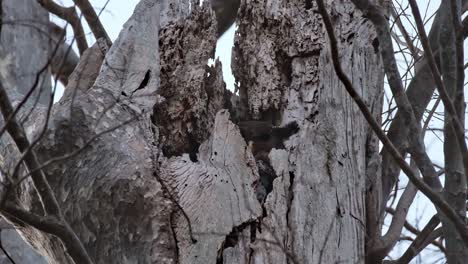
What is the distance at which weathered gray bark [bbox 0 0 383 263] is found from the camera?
1971mm

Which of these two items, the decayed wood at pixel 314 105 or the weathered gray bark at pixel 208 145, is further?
the decayed wood at pixel 314 105

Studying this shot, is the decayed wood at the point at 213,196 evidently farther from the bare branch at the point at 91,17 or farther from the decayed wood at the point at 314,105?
the bare branch at the point at 91,17

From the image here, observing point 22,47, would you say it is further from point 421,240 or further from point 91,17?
point 421,240

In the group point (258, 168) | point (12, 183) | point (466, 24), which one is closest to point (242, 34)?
point (258, 168)

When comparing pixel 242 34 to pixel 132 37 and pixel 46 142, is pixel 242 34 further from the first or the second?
pixel 46 142

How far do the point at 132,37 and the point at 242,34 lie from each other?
15.5 inches

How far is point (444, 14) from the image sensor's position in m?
2.36

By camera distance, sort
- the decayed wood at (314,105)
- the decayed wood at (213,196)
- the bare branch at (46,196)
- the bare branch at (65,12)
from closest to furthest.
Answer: the bare branch at (46,196), the decayed wood at (213,196), the decayed wood at (314,105), the bare branch at (65,12)

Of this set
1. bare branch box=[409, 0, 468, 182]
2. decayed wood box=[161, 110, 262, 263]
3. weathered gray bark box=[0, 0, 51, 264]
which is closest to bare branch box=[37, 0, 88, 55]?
weathered gray bark box=[0, 0, 51, 264]

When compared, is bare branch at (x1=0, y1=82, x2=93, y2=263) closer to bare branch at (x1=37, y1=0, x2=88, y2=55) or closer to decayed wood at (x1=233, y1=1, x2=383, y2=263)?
decayed wood at (x1=233, y1=1, x2=383, y2=263)

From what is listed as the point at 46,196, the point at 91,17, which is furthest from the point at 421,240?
the point at 91,17

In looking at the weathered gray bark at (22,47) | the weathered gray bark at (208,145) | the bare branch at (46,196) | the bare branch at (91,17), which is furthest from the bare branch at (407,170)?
the weathered gray bark at (22,47)

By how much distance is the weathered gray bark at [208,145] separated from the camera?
6.47 feet

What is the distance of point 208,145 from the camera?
221 cm
